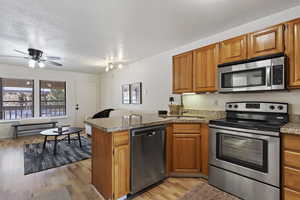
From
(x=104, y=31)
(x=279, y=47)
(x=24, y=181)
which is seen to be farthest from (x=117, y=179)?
(x=279, y=47)

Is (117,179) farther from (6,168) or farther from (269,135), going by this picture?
(6,168)

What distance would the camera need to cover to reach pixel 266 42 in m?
2.00

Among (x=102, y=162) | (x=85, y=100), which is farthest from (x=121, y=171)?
(x=85, y=100)

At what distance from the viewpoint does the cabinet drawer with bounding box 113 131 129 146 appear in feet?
5.92

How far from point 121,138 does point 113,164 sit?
0.31m

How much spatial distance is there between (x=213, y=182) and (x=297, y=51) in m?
2.00

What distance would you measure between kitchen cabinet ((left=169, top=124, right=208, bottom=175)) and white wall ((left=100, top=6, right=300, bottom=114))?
73 cm

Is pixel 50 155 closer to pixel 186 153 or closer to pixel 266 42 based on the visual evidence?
pixel 186 153

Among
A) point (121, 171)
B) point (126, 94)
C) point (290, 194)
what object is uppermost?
point (126, 94)

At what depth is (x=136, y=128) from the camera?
1.98 m

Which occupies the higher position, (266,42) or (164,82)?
(266,42)

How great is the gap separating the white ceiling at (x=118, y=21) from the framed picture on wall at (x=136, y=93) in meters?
1.49

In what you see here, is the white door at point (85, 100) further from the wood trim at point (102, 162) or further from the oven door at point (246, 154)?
the oven door at point (246, 154)

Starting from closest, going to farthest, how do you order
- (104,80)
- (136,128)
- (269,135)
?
(269,135)
(136,128)
(104,80)
